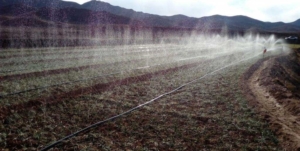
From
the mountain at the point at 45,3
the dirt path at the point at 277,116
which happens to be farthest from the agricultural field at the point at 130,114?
the mountain at the point at 45,3

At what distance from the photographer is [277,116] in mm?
8906

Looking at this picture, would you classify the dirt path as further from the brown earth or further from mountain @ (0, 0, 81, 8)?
mountain @ (0, 0, 81, 8)

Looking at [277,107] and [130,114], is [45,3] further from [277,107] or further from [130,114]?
[277,107]

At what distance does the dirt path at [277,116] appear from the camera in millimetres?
6952

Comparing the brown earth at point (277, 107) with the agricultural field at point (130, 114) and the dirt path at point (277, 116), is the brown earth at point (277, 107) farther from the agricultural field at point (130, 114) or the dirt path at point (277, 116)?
the agricultural field at point (130, 114)

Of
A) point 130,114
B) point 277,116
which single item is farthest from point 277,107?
point 130,114

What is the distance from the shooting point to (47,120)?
26.8 feet

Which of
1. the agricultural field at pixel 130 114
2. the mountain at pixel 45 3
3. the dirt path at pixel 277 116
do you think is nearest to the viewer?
the agricultural field at pixel 130 114

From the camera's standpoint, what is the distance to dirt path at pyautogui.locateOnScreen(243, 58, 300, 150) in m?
6.95

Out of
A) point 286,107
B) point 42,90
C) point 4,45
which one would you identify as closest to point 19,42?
point 4,45

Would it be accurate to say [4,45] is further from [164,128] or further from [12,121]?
[164,128]

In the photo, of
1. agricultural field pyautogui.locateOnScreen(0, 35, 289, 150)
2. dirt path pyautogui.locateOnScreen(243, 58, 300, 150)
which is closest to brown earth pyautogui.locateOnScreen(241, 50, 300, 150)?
dirt path pyautogui.locateOnScreen(243, 58, 300, 150)

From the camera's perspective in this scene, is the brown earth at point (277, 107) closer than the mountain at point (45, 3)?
Yes

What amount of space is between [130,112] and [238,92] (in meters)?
5.86
